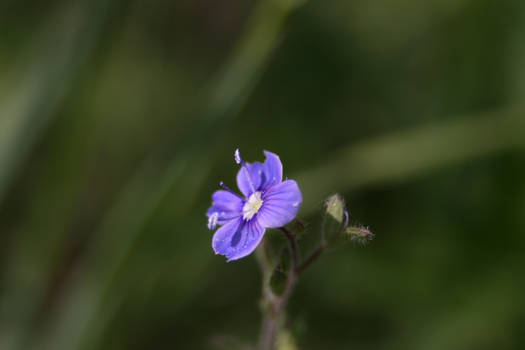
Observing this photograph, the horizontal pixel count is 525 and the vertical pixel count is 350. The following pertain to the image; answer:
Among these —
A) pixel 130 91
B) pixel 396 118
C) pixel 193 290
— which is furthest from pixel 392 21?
pixel 193 290

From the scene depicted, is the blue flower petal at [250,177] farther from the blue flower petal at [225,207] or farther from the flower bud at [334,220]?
the flower bud at [334,220]

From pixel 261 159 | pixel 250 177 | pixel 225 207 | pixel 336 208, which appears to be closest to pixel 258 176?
pixel 250 177

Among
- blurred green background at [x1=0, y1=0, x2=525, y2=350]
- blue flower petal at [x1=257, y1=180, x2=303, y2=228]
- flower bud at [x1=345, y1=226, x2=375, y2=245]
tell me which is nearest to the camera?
blue flower petal at [x1=257, y1=180, x2=303, y2=228]

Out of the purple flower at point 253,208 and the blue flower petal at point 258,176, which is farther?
the blue flower petal at point 258,176

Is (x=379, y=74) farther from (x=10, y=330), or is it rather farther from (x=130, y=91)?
(x=10, y=330)

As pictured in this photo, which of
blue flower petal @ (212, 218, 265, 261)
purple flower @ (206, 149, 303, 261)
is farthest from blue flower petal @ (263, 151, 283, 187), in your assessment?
blue flower petal @ (212, 218, 265, 261)

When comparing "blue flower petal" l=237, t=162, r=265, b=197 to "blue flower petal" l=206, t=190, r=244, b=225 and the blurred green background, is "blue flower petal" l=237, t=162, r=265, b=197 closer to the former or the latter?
"blue flower petal" l=206, t=190, r=244, b=225

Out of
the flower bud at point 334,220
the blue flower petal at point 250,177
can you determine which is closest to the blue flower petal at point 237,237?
the blue flower petal at point 250,177

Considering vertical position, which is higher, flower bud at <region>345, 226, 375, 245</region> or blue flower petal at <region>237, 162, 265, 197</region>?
blue flower petal at <region>237, 162, 265, 197</region>
